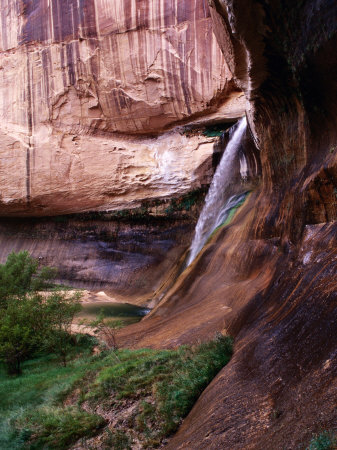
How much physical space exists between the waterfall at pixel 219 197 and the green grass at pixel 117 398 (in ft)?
21.3

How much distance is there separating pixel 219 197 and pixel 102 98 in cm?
661

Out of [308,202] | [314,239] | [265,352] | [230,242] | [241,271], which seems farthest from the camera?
[230,242]

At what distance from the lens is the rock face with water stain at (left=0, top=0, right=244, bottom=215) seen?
13836 millimetres

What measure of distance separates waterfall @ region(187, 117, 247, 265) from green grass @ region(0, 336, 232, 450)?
21.3 feet

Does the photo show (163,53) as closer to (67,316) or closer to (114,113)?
(114,113)

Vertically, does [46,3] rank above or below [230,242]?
above

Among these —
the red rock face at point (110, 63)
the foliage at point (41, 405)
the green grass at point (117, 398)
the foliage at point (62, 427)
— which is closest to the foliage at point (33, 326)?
the foliage at point (41, 405)

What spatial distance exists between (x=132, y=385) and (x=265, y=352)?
6.13 ft

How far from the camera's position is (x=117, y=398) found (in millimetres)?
4312

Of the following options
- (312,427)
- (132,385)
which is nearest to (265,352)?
(312,427)

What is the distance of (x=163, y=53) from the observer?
13.9m

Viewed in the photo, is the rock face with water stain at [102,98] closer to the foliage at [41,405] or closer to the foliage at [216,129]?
the foliage at [216,129]

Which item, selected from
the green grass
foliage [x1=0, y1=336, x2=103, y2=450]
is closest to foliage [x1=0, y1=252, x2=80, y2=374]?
foliage [x1=0, y1=336, x2=103, y2=450]

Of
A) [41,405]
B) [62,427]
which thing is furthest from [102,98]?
[62,427]
